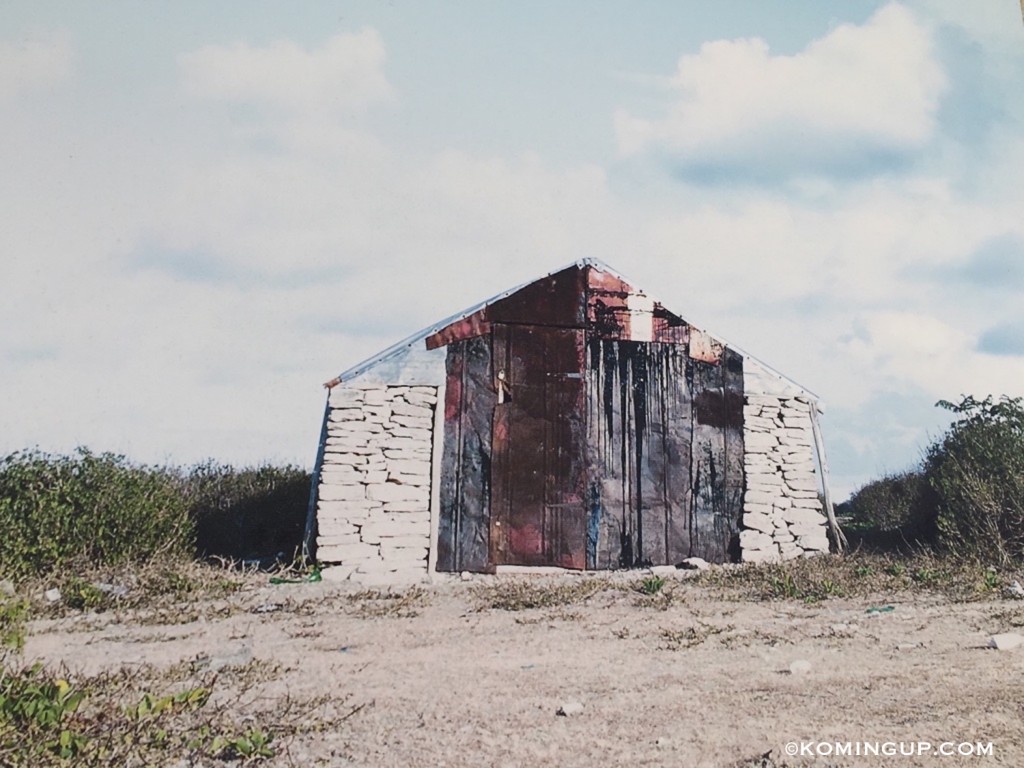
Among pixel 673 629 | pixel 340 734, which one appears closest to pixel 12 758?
pixel 340 734

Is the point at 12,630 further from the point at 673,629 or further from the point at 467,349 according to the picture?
the point at 467,349

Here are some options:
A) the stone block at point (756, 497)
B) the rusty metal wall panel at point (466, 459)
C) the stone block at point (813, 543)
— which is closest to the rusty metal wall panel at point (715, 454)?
the stone block at point (756, 497)

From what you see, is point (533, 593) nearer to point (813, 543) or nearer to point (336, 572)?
point (336, 572)

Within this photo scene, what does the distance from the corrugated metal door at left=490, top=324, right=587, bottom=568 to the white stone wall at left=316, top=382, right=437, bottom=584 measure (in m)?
0.94

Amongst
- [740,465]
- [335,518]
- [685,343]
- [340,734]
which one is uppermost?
[685,343]

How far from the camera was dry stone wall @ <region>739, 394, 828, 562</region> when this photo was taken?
422 inches

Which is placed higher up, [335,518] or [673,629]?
[335,518]

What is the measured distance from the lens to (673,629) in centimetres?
638

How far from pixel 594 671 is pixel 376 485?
5.21 metres

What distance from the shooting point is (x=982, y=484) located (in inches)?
388

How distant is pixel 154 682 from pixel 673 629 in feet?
12.6

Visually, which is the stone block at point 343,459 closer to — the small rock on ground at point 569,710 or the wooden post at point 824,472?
the small rock on ground at point 569,710

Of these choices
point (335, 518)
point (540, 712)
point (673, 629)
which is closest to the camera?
point (540, 712)

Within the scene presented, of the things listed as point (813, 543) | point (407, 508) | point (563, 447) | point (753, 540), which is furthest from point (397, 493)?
point (813, 543)
